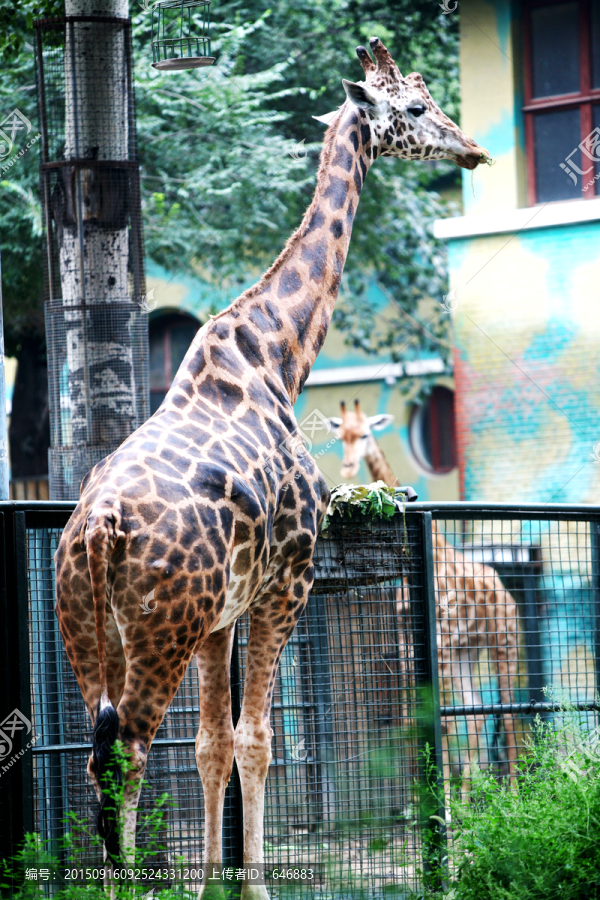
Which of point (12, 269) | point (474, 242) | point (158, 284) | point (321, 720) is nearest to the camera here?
point (321, 720)

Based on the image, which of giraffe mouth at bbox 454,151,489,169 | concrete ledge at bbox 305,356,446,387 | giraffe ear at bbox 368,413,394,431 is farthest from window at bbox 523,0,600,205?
giraffe mouth at bbox 454,151,489,169

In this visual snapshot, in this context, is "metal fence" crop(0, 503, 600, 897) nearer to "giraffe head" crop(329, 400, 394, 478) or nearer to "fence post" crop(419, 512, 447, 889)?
"fence post" crop(419, 512, 447, 889)

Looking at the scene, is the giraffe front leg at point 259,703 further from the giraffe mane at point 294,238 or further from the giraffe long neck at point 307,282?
the giraffe mane at point 294,238

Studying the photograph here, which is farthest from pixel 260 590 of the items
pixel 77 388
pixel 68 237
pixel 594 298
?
pixel 594 298

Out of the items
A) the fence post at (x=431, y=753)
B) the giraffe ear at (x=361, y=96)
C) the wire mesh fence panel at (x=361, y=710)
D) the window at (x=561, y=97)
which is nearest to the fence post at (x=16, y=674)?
the wire mesh fence panel at (x=361, y=710)

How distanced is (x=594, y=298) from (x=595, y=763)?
8.44 m

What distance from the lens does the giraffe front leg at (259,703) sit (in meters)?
4.74

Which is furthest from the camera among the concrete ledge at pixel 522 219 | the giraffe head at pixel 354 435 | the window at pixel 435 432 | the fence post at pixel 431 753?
the window at pixel 435 432

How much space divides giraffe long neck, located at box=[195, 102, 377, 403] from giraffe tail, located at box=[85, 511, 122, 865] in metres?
1.37

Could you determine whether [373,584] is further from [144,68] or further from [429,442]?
[429,442]

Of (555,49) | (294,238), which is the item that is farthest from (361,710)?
(555,49)

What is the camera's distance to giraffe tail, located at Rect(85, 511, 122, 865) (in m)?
3.84

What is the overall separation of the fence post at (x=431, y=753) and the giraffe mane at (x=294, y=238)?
1.46 meters

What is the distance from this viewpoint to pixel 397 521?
560 centimetres
